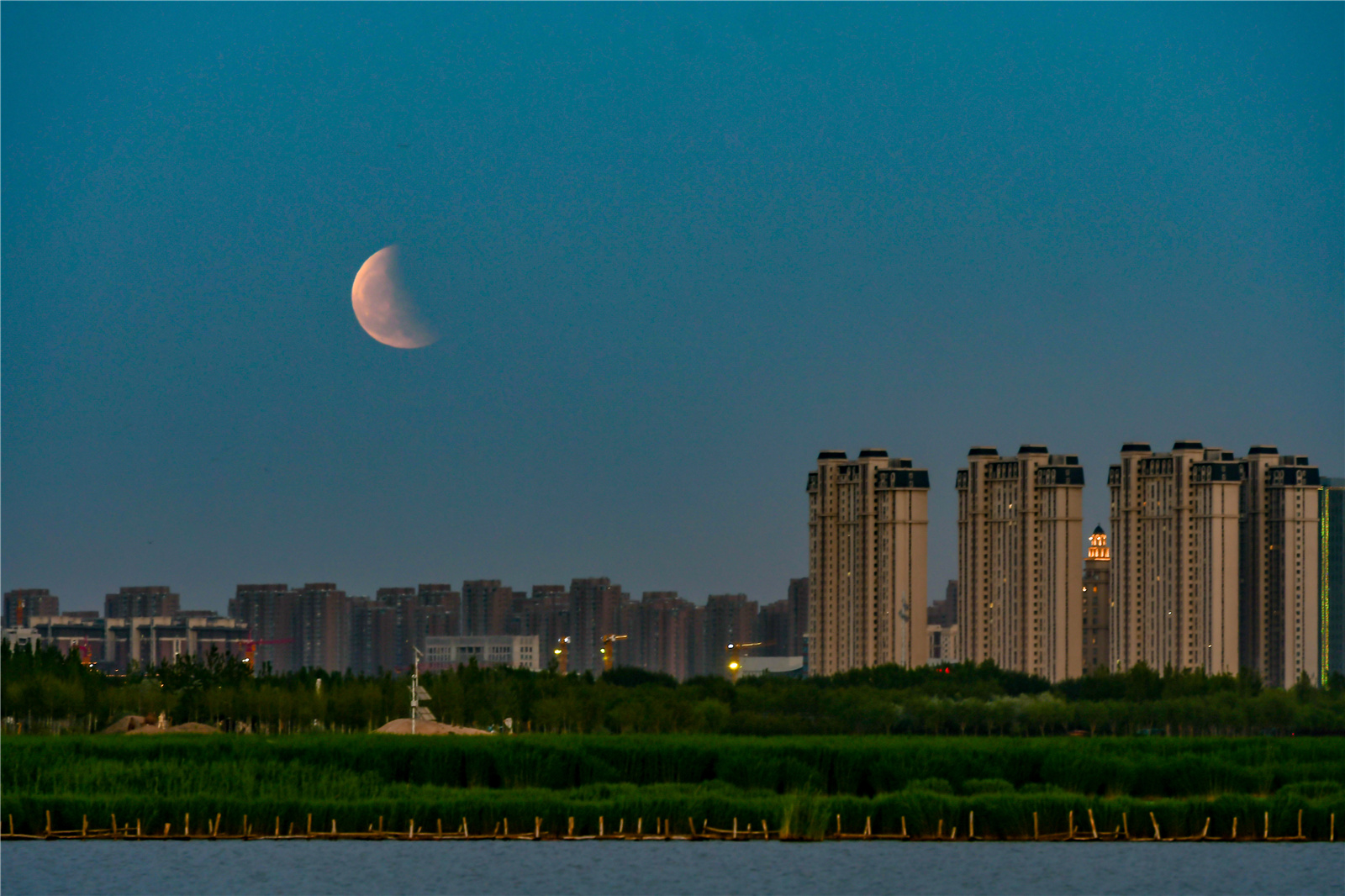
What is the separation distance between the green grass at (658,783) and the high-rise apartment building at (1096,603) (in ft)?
341

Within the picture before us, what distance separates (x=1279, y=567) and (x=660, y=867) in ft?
276

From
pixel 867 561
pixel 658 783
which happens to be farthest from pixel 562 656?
pixel 658 783

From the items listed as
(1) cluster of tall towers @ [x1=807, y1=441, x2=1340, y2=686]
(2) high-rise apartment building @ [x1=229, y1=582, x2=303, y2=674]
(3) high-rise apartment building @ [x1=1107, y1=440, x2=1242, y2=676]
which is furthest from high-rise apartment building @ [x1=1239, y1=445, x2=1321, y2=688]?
(2) high-rise apartment building @ [x1=229, y1=582, x2=303, y2=674]

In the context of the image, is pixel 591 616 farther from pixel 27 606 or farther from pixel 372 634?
pixel 27 606

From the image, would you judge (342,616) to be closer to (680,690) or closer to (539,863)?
(680,690)

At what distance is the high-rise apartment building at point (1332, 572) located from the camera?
109m

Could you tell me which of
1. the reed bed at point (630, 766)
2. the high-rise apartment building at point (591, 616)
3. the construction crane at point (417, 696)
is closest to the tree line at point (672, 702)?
the construction crane at point (417, 696)

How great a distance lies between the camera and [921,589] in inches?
4422

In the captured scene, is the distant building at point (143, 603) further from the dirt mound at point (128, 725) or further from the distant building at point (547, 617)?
the dirt mound at point (128, 725)

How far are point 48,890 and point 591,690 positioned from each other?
3849cm

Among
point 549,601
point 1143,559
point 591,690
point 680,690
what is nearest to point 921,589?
point 1143,559

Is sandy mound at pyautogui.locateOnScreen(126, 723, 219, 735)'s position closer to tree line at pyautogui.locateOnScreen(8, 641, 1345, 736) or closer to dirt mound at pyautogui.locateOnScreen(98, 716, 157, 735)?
dirt mound at pyautogui.locateOnScreen(98, 716, 157, 735)

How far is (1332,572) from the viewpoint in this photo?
12300 centimetres

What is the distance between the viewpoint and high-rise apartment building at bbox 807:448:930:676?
4397 inches
